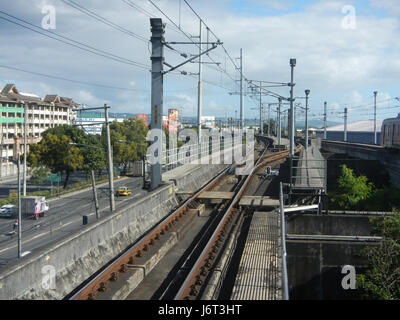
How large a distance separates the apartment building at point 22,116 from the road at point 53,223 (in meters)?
11.1

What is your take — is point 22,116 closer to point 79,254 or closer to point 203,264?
point 79,254

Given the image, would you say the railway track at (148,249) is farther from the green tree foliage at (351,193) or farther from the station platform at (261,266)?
the green tree foliage at (351,193)

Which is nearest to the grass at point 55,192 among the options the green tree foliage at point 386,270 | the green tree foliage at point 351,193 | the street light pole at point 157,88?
the green tree foliage at point 351,193

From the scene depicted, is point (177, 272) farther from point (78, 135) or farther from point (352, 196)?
point (78, 135)

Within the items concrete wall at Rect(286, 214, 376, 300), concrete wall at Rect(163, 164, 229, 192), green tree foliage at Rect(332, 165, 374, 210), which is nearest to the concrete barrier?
concrete wall at Rect(163, 164, 229, 192)

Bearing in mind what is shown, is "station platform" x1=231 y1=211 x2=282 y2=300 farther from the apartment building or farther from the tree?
the apartment building

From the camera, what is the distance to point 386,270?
10.9 metres

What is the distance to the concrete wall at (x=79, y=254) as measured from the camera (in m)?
5.71

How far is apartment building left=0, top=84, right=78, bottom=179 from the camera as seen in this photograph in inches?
2354

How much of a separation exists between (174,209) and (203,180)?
6.29 m

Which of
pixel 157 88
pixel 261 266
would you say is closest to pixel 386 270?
pixel 261 266
